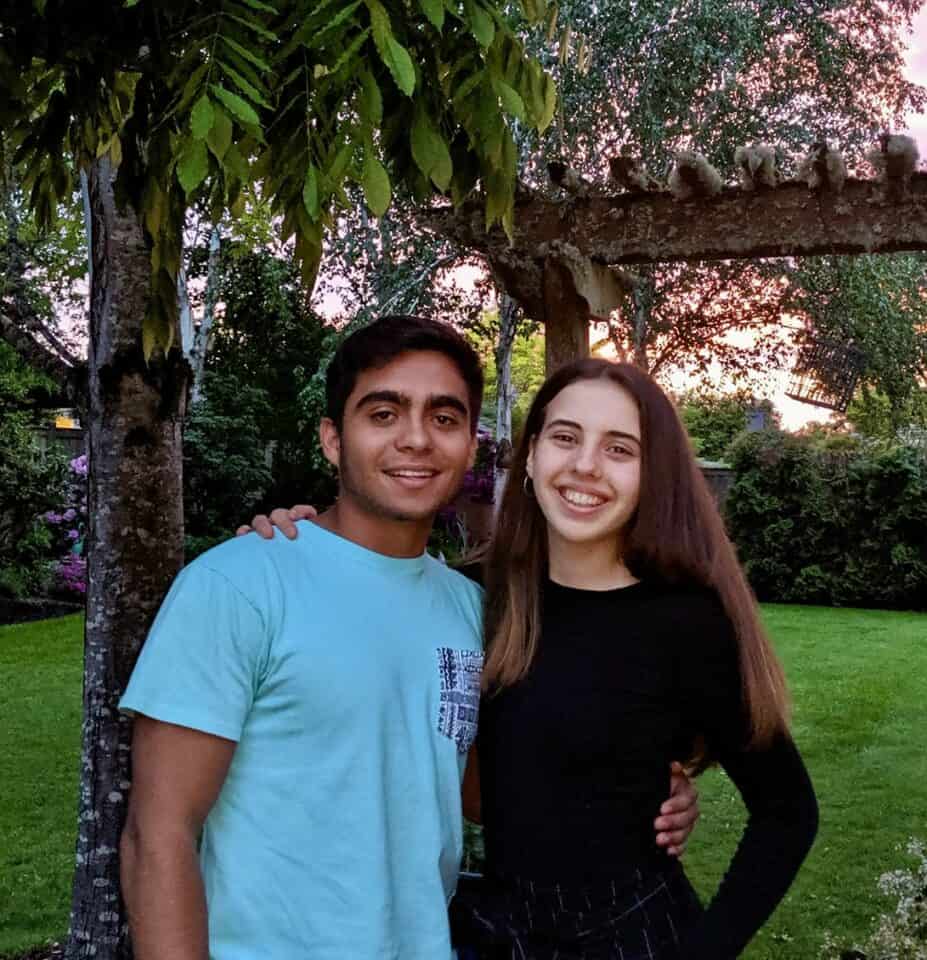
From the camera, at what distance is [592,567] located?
1828mm

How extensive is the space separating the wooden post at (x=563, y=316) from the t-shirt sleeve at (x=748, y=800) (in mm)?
2347

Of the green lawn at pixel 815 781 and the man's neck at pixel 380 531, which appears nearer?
the man's neck at pixel 380 531

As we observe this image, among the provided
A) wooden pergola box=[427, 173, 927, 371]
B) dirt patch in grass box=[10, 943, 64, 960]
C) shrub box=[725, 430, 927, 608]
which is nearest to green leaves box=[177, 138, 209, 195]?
wooden pergola box=[427, 173, 927, 371]

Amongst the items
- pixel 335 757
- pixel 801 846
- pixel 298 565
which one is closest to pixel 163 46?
pixel 298 565

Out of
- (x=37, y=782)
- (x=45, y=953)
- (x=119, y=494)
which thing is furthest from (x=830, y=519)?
(x=119, y=494)

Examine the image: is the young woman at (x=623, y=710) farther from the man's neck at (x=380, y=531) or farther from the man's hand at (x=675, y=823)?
the man's neck at (x=380, y=531)

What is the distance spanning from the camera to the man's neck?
1.71 meters

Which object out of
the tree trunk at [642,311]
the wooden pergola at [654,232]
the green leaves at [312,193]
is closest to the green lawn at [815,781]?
the wooden pergola at [654,232]

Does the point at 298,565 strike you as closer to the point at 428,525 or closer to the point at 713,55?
the point at 428,525

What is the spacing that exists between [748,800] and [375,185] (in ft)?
3.59

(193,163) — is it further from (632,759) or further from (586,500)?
(632,759)

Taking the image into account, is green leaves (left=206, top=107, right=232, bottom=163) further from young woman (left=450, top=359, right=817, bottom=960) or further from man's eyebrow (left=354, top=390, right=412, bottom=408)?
young woman (left=450, top=359, right=817, bottom=960)

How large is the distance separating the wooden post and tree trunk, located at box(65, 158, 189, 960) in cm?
178

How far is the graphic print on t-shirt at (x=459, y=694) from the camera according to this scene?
5.34 ft
